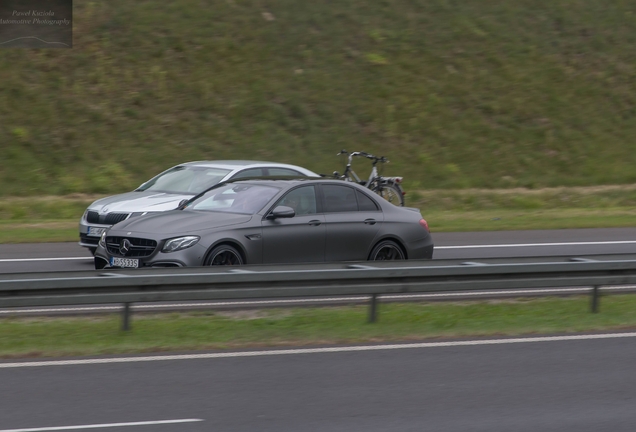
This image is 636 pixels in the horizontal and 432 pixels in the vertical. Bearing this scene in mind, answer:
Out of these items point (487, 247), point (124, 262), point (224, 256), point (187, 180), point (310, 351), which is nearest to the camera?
point (310, 351)

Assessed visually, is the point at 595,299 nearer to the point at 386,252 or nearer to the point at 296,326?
the point at 386,252

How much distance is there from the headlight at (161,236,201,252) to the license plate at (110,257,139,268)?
0.44 meters

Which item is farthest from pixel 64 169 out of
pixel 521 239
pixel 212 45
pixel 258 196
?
pixel 258 196

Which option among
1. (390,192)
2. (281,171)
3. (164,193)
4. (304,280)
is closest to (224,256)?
(304,280)

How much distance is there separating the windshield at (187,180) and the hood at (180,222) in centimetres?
350

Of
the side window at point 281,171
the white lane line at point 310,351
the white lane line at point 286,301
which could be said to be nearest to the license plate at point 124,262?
the white lane line at point 286,301

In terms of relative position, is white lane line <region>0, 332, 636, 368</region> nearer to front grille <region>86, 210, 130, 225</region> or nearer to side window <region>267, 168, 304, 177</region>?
front grille <region>86, 210, 130, 225</region>

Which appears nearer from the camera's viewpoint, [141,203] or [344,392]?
[344,392]

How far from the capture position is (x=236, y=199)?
12578 mm

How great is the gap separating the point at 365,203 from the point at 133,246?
10.5 feet

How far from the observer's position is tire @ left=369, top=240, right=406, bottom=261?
42.7ft

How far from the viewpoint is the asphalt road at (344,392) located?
21.4ft

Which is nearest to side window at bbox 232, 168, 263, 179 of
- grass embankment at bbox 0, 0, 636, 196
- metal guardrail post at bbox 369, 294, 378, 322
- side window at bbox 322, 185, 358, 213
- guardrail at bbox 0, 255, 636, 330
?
side window at bbox 322, 185, 358, 213

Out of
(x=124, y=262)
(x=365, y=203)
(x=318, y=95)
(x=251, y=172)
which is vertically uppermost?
(x=318, y=95)
